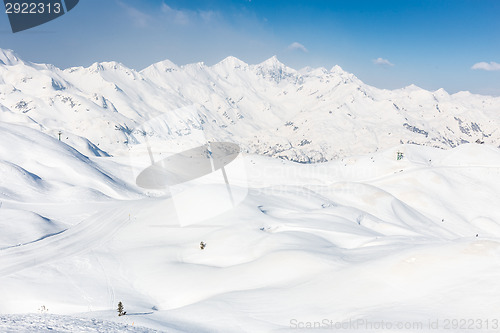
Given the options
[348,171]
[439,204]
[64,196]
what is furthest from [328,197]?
[64,196]

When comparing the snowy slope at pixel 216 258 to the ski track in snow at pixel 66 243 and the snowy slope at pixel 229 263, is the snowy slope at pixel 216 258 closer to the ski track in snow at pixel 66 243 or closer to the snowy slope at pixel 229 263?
the snowy slope at pixel 229 263

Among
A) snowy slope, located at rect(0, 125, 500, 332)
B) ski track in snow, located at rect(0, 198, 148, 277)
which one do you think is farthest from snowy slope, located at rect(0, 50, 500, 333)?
ski track in snow, located at rect(0, 198, 148, 277)

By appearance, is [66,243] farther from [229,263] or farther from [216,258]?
[229,263]

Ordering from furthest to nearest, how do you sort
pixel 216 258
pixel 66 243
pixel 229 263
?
pixel 66 243 → pixel 216 258 → pixel 229 263

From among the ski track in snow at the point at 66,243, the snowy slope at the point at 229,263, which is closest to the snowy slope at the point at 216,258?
the snowy slope at the point at 229,263

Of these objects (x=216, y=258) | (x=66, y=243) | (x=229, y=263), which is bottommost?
(x=229, y=263)

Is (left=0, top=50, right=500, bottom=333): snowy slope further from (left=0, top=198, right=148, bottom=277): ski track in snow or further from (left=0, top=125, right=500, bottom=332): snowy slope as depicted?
(left=0, top=198, right=148, bottom=277): ski track in snow

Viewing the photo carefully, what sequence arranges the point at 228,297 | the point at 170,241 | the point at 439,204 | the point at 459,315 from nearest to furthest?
the point at 459,315
the point at 228,297
the point at 170,241
the point at 439,204

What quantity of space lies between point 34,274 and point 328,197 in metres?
66.5

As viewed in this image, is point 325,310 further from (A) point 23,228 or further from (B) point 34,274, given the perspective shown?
(A) point 23,228

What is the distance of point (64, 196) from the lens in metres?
65.6

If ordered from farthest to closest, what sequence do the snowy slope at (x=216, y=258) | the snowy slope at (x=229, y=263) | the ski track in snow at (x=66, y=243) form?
the ski track in snow at (x=66, y=243)
the snowy slope at (x=229, y=263)
the snowy slope at (x=216, y=258)

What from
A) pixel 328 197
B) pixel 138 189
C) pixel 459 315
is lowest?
pixel 459 315

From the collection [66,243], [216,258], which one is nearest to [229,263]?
[216,258]
